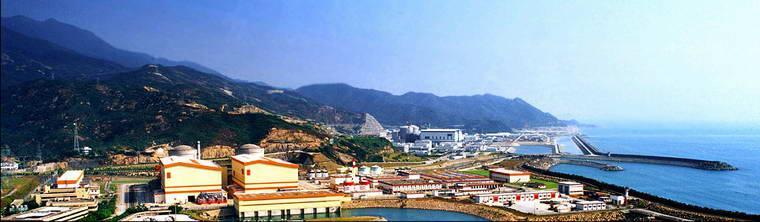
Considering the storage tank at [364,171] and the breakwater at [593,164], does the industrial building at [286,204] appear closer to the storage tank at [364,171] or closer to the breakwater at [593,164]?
the storage tank at [364,171]

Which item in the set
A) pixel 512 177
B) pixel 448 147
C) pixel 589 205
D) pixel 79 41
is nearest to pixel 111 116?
pixel 512 177

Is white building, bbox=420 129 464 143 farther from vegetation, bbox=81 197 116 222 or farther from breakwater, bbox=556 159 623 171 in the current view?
vegetation, bbox=81 197 116 222

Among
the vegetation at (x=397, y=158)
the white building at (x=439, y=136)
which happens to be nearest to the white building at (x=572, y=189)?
the vegetation at (x=397, y=158)

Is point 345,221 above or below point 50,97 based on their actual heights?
below

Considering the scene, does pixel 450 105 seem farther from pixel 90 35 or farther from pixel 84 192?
pixel 84 192

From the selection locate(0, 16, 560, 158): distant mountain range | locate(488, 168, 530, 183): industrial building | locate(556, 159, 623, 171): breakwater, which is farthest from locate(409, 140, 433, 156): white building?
locate(488, 168, 530, 183): industrial building

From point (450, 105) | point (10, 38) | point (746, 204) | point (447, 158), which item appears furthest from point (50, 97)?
point (450, 105)
